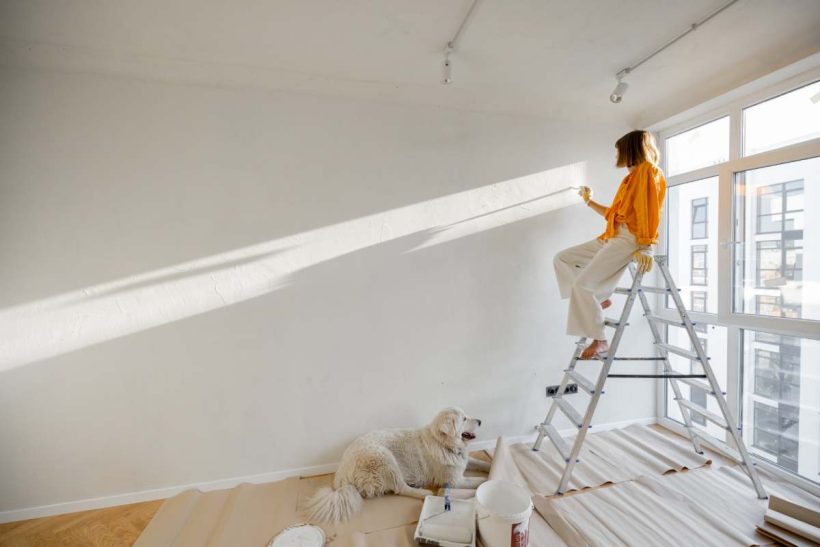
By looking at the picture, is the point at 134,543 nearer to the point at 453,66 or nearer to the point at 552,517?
the point at 552,517

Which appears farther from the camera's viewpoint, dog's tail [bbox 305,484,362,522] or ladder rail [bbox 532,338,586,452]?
ladder rail [bbox 532,338,586,452]

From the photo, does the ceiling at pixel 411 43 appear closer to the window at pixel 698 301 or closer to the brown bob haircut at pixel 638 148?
the brown bob haircut at pixel 638 148

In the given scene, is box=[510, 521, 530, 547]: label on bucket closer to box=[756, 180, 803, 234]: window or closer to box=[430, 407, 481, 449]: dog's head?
box=[430, 407, 481, 449]: dog's head

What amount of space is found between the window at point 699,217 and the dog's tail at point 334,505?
2.94 meters

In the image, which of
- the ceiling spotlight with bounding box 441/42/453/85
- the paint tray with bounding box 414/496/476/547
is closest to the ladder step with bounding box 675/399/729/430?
the paint tray with bounding box 414/496/476/547

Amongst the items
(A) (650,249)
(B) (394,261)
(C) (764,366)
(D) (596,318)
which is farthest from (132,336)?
(C) (764,366)

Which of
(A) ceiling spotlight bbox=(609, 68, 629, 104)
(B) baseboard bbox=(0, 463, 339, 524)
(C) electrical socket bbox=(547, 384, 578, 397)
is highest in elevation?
(A) ceiling spotlight bbox=(609, 68, 629, 104)

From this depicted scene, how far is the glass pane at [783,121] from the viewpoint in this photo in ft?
6.00

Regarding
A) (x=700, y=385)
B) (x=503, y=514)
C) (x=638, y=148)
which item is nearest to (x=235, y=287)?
(x=503, y=514)

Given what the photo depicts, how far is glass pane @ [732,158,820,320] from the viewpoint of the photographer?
6.08ft

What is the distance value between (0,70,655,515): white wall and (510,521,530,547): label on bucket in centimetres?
101

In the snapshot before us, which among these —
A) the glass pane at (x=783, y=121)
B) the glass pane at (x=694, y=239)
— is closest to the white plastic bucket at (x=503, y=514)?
the glass pane at (x=694, y=239)

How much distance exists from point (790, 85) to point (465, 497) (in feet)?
9.85

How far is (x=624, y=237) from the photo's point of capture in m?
1.90
